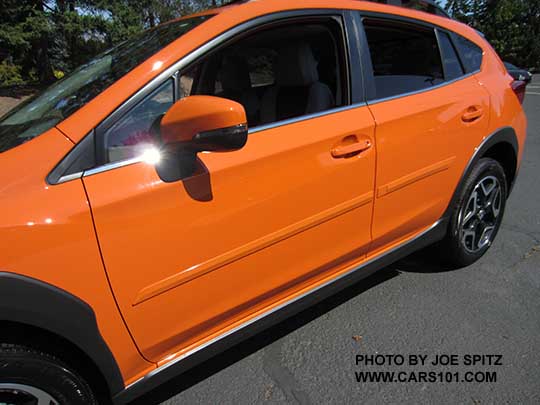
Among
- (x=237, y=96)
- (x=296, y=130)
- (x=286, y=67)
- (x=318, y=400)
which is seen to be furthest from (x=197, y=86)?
(x=318, y=400)

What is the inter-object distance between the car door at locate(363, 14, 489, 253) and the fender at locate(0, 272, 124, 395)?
1.37 m

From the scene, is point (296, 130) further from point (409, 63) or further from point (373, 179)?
point (409, 63)

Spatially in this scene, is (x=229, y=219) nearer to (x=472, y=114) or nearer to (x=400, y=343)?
(x=400, y=343)

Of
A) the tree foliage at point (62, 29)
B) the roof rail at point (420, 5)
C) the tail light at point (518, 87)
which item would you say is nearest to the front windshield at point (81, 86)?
the roof rail at point (420, 5)

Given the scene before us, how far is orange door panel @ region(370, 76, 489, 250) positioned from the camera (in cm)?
201

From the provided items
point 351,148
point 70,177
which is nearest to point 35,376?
point 70,177

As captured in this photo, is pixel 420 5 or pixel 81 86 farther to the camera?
pixel 420 5

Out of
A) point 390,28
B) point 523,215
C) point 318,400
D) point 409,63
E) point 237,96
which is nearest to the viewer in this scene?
point 318,400

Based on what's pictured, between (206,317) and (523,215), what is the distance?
3252 mm

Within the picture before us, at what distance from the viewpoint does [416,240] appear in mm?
2371

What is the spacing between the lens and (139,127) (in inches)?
57.5

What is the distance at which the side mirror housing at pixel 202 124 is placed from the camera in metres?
1.31

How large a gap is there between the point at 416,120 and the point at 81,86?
159cm

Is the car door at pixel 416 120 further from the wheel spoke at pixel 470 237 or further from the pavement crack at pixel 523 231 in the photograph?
the pavement crack at pixel 523 231
